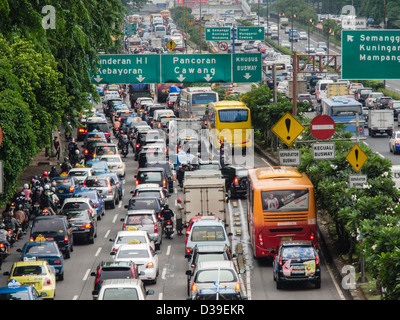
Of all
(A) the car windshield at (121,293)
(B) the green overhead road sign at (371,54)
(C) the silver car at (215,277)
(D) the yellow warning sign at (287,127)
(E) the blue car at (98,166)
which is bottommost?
(E) the blue car at (98,166)

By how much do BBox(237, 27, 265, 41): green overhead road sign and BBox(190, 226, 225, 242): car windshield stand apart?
51473 mm

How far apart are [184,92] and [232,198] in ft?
99.3

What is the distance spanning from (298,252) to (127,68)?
14.0 meters

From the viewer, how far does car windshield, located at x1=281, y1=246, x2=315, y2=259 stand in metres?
24.1

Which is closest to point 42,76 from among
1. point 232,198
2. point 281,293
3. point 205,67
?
point 205,67

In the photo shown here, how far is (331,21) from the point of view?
137 meters

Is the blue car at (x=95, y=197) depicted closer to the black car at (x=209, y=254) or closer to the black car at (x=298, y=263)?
the black car at (x=209, y=254)

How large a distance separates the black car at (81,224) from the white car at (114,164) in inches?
587

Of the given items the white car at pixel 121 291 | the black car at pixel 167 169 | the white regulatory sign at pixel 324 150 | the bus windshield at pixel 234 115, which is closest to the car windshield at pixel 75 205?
the black car at pixel 167 169

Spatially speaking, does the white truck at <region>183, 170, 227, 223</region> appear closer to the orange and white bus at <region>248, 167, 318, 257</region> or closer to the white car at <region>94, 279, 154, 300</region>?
the orange and white bus at <region>248, 167, 318, 257</region>

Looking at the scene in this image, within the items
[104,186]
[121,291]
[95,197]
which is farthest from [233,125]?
[121,291]

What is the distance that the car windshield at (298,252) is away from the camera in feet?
79.0

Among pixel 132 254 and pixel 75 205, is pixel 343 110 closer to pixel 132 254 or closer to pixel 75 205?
pixel 75 205

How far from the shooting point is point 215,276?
68.3 ft
